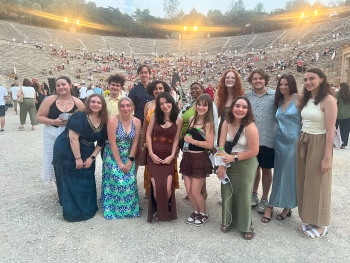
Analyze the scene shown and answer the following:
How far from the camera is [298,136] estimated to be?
288 cm

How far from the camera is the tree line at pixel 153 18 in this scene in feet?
173

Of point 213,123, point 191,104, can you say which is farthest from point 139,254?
point 191,104

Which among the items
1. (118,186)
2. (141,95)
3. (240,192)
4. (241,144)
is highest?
(141,95)

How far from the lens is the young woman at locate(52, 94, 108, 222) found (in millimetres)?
2984

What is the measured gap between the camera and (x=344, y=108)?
648 centimetres

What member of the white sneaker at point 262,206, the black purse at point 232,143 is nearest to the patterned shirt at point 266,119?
the black purse at point 232,143

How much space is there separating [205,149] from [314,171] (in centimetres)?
120

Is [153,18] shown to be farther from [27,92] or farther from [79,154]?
[79,154]

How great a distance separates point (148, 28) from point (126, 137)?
6825 centimetres

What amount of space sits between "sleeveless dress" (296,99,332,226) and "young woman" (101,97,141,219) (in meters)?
1.99

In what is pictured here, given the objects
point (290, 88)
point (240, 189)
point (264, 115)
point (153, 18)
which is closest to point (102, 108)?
point (240, 189)

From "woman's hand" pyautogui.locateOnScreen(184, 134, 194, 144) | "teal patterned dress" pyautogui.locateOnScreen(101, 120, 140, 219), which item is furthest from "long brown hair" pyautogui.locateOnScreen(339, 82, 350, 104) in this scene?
"teal patterned dress" pyautogui.locateOnScreen(101, 120, 140, 219)

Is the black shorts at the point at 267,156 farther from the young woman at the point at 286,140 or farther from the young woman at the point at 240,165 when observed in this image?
the young woman at the point at 240,165

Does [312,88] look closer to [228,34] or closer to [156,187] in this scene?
[156,187]
